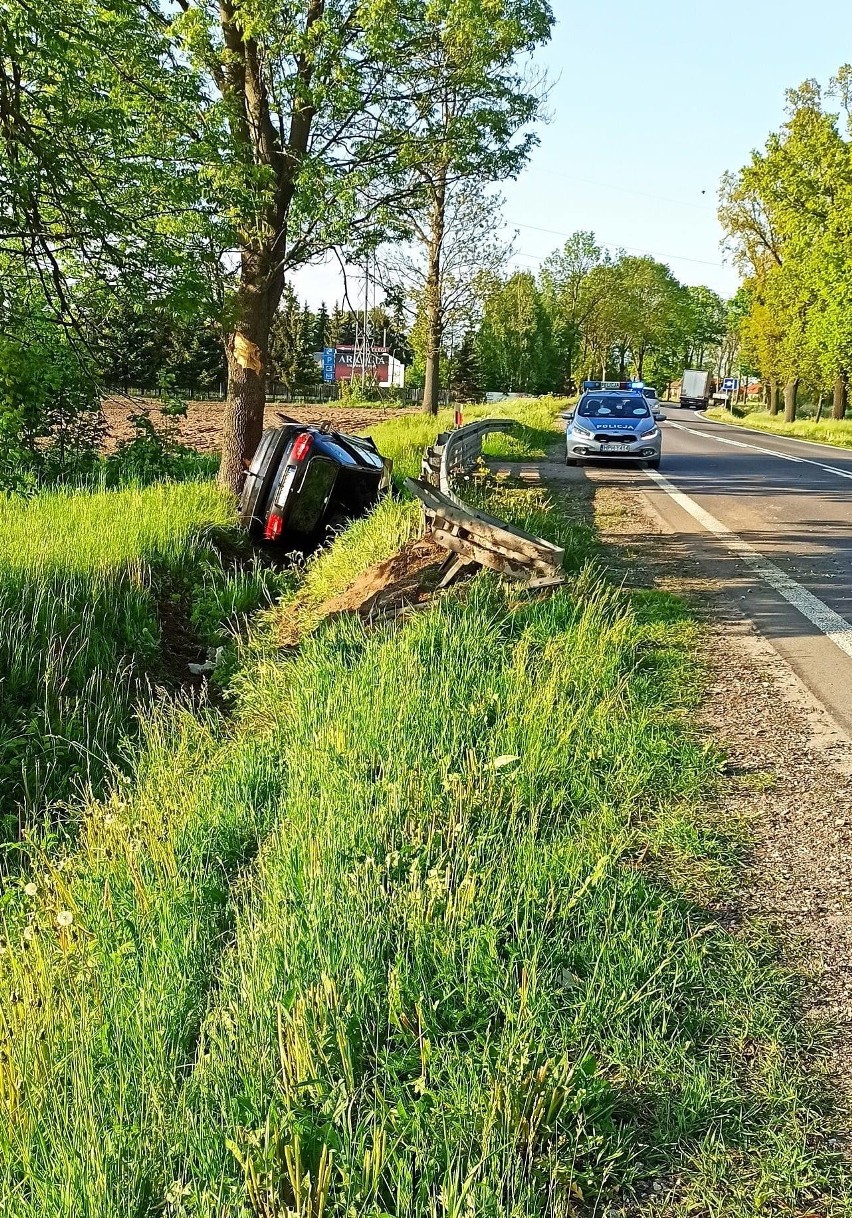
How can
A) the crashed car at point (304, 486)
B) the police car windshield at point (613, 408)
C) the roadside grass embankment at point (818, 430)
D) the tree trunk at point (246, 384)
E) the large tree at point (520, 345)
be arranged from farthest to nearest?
the large tree at point (520, 345), the roadside grass embankment at point (818, 430), the police car windshield at point (613, 408), the tree trunk at point (246, 384), the crashed car at point (304, 486)

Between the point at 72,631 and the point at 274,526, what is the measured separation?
3.84 metres

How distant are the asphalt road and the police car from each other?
389mm

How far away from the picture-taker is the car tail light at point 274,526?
434 inches

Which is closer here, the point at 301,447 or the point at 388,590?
the point at 388,590

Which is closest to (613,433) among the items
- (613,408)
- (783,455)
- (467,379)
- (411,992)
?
(613,408)

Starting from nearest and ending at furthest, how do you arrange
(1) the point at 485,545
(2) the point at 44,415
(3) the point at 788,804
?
(3) the point at 788,804
(1) the point at 485,545
(2) the point at 44,415

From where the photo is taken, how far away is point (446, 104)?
14625 millimetres

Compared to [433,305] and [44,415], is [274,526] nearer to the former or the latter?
[44,415]

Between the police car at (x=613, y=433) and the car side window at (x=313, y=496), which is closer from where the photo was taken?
the car side window at (x=313, y=496)

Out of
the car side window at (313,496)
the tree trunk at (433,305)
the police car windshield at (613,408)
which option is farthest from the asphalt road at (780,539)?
the tree trunk at (433,305)

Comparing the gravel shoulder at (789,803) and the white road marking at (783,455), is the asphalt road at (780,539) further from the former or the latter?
the gravel shoulder at (789,803)

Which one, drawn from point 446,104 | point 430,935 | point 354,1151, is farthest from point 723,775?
point 446,104

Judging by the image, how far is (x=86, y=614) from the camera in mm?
7879

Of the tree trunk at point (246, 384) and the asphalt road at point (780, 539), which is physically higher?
the tree trunk at point (246, 384)
